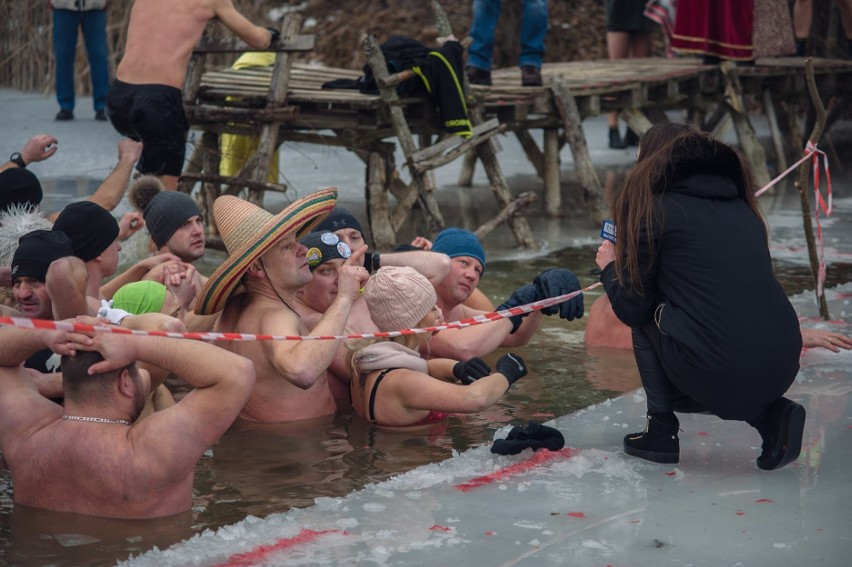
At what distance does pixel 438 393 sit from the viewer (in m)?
4.75

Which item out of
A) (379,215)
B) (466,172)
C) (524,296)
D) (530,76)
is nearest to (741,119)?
(466,172)

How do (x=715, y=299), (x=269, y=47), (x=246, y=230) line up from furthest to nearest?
(x=269, y=47) < (x=246, y=230) < (x=715, y=299)

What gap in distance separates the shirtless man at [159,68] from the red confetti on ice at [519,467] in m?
4.38

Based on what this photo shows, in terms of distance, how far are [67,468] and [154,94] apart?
455cm

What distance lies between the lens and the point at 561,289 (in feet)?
18.0

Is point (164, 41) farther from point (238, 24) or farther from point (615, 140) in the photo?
point (615, 140)

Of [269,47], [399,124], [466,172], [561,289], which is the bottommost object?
[466,172]

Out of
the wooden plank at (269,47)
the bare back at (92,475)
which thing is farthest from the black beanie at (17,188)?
the wooden plank at (269,47)

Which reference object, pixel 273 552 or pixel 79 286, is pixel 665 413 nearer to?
pixel 273 552

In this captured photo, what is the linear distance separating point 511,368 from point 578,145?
5276mm

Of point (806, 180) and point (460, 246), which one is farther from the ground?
point (806, 180)

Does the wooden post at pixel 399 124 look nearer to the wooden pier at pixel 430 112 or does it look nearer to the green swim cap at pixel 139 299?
the wooden pier at pixel 430 112

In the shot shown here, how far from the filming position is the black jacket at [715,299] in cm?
429

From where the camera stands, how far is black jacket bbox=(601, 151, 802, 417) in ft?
14.1
